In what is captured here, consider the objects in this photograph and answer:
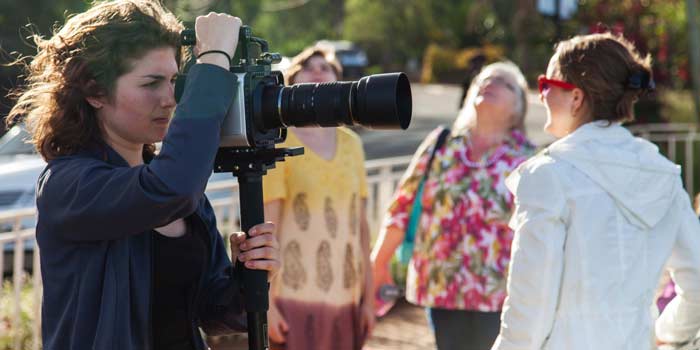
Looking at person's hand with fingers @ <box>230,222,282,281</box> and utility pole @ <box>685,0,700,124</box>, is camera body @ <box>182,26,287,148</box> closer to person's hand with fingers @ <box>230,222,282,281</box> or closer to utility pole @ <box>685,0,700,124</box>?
person's hand with fingers @ <box>230,222,282,281</box>

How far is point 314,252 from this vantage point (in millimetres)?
4227

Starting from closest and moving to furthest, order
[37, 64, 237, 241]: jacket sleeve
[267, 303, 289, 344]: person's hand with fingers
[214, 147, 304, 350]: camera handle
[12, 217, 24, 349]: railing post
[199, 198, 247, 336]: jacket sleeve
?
1. [37, 64, 237, 241]: jacket sleeve
2. [214, 147, 304, 350]: camera handle
3. [199, 198, 247, 336]: jacket sleeve
4. [267, 303, 289, 344]: person's hand with fingers
5. [12, 217, 24, 349]: railing post

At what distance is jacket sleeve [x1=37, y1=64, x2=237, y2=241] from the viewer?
6.97ft

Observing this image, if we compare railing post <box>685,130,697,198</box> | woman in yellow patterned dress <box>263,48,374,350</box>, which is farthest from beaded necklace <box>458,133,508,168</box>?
railing post <box>685,130,697,198</box>

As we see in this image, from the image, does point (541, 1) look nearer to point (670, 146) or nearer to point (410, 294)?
point (670, 146)

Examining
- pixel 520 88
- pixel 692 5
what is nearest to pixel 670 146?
pixel 692 5

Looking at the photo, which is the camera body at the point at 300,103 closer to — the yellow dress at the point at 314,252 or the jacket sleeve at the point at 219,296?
the jacket sleeve at the point at 219,296

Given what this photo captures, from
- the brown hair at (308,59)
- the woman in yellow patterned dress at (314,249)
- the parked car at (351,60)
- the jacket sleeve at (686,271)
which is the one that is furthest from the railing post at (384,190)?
the parked car at (351,60)

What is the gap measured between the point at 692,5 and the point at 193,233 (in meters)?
11.8

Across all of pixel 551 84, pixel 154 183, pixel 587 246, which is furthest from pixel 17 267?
pixel 154 183

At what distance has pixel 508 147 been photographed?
4.66 m

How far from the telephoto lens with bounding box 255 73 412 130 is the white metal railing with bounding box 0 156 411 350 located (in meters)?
2.72

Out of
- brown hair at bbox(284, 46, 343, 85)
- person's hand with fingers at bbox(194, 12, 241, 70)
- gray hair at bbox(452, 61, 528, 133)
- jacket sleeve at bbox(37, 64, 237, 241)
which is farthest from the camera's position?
gray hair at bbox(452, 61, 528, 133)

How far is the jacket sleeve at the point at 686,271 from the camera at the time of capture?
3162mm
